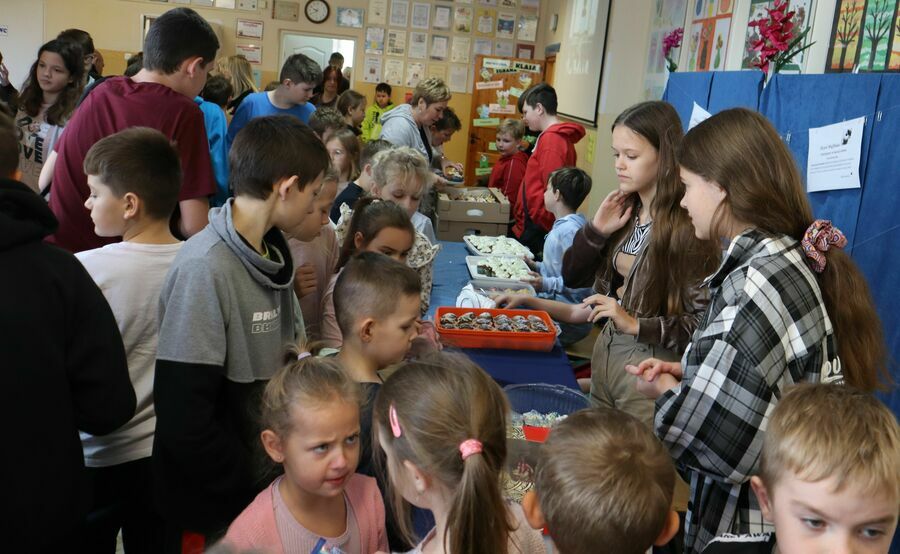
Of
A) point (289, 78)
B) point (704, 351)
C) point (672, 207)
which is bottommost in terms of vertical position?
point (704, 351)

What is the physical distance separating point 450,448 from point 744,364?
71 centimetres

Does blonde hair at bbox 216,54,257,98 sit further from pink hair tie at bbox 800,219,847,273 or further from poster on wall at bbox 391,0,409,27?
poster on wall at bbox 391,0,409,27

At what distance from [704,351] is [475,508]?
739 millimetres

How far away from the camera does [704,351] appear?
5.62ft

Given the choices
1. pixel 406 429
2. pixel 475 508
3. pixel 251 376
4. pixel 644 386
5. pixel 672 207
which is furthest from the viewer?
pixel 672 207

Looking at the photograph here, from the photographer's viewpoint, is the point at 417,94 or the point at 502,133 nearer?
the point at 417,94

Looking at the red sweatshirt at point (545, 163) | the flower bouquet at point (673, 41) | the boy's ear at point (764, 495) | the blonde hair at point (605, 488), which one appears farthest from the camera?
→ the red sweatshirt at point (545, 163)

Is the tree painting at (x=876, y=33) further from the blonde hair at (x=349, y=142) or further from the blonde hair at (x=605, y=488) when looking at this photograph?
the blonde hair at (x=349, y=142)

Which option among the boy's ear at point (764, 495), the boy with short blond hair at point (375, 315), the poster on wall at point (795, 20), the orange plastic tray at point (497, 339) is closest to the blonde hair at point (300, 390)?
the boy with short blond hair at point (375, 315)

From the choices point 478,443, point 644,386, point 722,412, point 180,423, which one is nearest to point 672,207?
point 644,386

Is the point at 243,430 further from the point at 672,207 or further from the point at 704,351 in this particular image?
the point at 672,207

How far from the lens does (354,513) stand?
1.59 metres

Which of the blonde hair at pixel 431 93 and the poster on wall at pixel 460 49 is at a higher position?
the poster on wall at pixel 460 49

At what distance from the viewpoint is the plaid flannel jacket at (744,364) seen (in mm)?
1615
